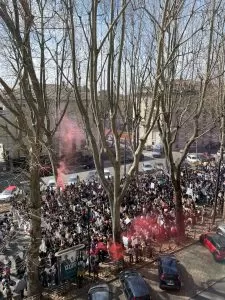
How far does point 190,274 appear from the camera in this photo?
14.5 metres

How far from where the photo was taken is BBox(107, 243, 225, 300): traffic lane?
42.8ft

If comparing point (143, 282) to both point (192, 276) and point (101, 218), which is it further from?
point (101, 218)

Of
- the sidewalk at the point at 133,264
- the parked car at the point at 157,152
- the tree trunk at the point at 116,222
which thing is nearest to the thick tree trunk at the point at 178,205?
the sidewalk at the point at 133,264

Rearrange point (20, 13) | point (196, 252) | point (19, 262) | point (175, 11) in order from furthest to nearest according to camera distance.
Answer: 1. point (196, 252)
2. point (19, 262)
3. point (175, 11)
4. point (20, 13)

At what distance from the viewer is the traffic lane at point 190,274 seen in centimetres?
1303

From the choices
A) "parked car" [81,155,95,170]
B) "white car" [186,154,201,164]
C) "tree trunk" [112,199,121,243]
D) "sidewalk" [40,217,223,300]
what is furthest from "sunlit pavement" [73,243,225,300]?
"white car" [186,154,201,164]

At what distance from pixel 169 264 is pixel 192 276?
1344mm

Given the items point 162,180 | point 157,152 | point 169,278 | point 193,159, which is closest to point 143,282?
A: point 169,278

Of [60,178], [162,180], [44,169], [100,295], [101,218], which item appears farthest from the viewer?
[60,178]

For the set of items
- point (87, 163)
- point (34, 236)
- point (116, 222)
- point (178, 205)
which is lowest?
point (87, 163)

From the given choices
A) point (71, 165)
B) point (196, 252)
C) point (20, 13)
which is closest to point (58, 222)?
point (196, 252)

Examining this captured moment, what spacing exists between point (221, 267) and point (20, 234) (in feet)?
36.0

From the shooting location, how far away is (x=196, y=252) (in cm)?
1656

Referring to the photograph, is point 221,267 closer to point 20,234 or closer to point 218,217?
point 218,217
